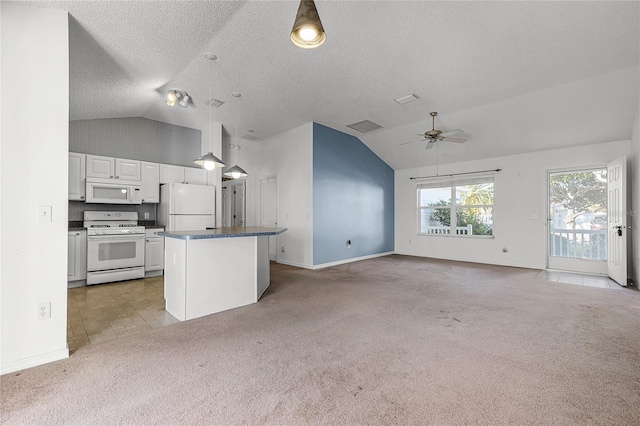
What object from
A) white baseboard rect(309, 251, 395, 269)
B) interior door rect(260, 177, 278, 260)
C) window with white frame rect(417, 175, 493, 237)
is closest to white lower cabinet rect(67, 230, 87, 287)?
interior door rect(260, 177, 278, 260)

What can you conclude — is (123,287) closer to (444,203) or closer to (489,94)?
(489,94)

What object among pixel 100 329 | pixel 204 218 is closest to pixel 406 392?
pixel 100 329

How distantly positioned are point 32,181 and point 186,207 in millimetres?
3280

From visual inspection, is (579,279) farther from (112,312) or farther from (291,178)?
(112,312)

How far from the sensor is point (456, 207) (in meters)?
7.30

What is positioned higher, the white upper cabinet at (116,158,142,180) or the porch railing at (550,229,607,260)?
the white upper cabinet at (116,158,142,180)

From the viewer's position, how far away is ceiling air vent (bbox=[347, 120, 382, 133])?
6.10 metres

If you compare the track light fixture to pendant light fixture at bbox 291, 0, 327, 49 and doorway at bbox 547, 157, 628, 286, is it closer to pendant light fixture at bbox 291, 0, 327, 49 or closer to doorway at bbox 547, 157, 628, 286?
pendant light fixture at bbox 291, 0, 327, 49

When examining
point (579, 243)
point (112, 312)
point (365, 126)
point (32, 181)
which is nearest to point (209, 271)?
point (112, 312)

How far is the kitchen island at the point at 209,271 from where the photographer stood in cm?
310

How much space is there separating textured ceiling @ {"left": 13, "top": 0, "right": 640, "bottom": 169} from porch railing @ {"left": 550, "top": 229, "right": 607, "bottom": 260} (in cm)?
180

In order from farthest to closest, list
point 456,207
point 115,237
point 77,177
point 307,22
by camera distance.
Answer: point 456,207, point 115,237, point 77,177, point 307,22

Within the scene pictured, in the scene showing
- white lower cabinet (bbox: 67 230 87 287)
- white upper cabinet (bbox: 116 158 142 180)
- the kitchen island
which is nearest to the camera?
the kitchen island

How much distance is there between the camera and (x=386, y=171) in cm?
809
